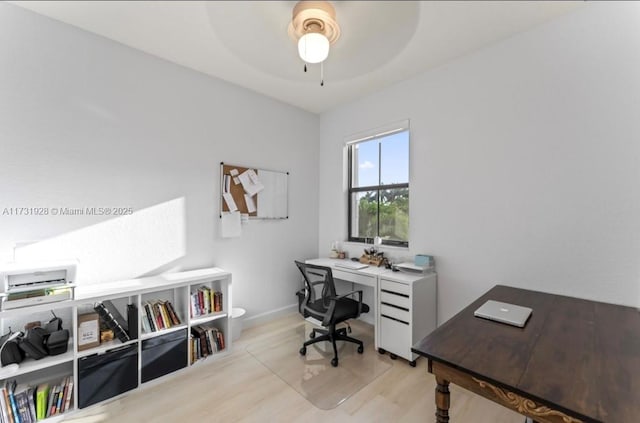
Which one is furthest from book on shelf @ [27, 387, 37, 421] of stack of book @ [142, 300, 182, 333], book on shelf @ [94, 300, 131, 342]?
stack of book @ [142, 300, 182, 333]

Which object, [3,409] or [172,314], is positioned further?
[172,314]

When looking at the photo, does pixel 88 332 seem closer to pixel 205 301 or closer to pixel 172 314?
pixel 172 314

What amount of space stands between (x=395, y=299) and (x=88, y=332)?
2.38m

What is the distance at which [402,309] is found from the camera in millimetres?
2336

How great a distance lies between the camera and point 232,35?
6.35ft

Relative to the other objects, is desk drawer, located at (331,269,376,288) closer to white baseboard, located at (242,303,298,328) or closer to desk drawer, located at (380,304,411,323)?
desk drawer, located at (380,304,411,323)

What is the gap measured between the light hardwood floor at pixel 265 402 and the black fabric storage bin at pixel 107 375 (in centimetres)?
7

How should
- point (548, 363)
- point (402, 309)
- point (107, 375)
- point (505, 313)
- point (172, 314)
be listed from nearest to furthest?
point (548, 363)
point (505, 313)
point (107, 375)
point (172, 314)
point (402, 309)

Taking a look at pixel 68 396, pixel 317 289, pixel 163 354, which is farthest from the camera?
pixel 317 289

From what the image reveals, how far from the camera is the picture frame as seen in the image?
70.9 inches

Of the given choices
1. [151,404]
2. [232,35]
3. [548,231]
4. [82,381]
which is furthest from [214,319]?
[548,231]

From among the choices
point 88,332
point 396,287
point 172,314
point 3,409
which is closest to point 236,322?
point 172,314

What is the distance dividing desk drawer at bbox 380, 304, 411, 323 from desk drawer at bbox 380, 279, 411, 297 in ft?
0.52

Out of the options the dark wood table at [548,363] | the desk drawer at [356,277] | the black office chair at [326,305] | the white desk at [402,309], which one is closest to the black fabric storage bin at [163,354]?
the black office chair at [326,305]
